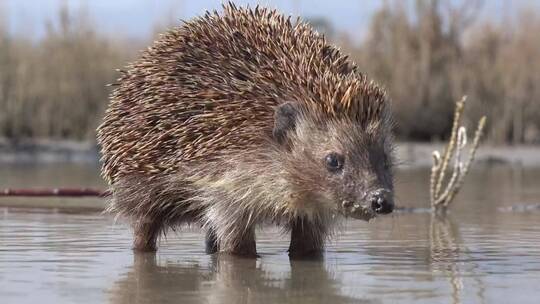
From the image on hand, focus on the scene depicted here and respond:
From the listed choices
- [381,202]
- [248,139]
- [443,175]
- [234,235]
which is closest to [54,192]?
[443,175]

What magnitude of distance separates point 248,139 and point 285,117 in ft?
0.94

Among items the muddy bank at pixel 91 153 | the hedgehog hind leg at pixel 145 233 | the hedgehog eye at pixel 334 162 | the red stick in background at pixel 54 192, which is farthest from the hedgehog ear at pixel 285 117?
the muddy bank at pixel 91 153

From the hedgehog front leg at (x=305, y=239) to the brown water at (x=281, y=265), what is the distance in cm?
14

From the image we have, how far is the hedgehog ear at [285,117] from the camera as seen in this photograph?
8.42 m

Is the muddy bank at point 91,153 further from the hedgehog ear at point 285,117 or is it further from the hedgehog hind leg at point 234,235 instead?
the hedgehog ear at point 285,117

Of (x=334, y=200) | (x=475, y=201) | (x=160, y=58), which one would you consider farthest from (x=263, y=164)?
(x=475, y=201)

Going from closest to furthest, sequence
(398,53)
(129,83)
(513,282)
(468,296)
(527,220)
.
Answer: (468,296) < (513,282) < (129,83) < (527,220) < (398,53)

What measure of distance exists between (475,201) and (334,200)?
6.34 metres

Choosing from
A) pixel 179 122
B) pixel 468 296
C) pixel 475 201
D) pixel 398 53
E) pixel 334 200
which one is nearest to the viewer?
pixel 468 296

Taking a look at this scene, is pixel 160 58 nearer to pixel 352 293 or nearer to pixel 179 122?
pixel 179 122

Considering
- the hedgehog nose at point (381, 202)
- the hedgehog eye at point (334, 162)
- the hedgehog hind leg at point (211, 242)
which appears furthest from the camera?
the hedgehog hind leg at point (211, 242)

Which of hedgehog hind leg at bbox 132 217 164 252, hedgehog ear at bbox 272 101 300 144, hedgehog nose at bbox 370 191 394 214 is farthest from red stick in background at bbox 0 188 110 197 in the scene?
hedgehog nose at bbox 370 191 394 214

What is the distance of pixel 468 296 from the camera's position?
21.4ft

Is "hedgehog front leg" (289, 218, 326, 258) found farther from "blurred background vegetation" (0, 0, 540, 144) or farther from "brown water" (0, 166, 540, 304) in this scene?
"blurred background vegetation" (0, 0, 540, 144)
